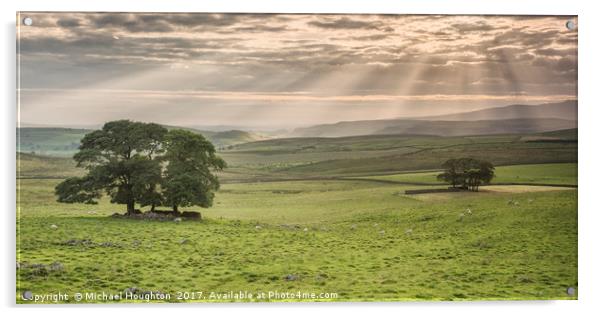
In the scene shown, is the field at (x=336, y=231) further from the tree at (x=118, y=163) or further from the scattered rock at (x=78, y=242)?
the tree at (x=118, y=163)

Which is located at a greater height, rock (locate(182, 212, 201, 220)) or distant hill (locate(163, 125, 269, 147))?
distant hill (locate(163, 125, 269, 147))

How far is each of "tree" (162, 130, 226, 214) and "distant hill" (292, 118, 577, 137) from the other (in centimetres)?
196

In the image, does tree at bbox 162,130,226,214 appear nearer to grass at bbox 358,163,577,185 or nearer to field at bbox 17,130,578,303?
field at bbox 17,130,578,303

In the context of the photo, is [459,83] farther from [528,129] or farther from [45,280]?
[45,280]

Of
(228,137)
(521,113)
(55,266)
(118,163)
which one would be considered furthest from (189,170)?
(521,113)

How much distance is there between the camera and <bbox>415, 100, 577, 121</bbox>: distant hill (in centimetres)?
1120

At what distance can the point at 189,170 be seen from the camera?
37.6ft

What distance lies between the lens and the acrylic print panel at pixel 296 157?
10391 millimetres

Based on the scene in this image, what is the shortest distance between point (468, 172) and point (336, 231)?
312 centimetres

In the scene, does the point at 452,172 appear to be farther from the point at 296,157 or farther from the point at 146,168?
the point at 146,168

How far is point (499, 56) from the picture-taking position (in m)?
11.2

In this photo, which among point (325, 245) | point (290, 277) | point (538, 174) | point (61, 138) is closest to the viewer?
point (290, 277)

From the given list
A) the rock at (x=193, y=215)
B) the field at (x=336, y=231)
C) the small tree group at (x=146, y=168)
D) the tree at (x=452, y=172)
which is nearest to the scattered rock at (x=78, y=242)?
the field at (x=336, y=231)

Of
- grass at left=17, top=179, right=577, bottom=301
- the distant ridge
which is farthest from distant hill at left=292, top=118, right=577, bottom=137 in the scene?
grass at left=17, top=179, right=577, bottom=301
